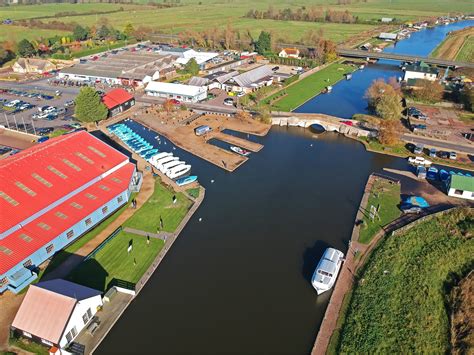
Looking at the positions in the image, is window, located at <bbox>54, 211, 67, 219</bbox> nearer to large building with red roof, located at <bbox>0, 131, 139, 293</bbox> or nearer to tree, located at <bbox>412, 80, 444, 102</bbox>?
large building with red roof, located at <bbox>0, 131, 139, 293</bbox>

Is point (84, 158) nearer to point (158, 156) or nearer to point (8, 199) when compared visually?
point (8, 199)

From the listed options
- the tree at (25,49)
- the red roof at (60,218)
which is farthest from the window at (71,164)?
the tree at (25,49)

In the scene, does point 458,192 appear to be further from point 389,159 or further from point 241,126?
point 241,126

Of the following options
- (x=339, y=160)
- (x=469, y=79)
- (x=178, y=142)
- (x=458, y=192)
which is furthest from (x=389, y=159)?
(x=469, y=79)

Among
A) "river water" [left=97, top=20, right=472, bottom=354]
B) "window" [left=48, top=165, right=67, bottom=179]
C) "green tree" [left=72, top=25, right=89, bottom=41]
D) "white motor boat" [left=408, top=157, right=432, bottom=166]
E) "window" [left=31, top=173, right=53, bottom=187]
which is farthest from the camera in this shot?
"green tree" [left=72, top=25, right=89, bottom=41]

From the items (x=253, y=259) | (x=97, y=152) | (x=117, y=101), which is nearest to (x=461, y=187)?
(x=253, y=259)

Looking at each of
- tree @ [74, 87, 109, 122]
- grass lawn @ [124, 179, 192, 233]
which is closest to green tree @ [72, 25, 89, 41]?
tree @ [74, 87, 109, 122]
